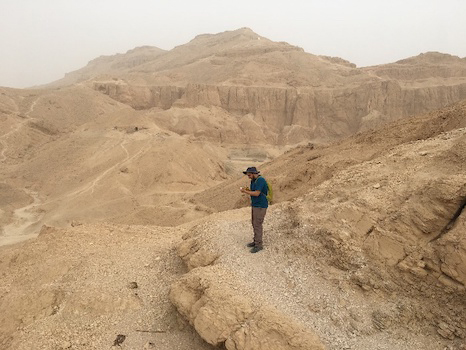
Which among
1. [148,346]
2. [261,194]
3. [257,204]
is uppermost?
[261,194]

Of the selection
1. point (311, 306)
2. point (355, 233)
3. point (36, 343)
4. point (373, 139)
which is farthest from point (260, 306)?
point (373, 139)

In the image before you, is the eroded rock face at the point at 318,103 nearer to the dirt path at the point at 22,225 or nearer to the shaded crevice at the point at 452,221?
the dirt path at the point at 22,225

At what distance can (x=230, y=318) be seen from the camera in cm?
460

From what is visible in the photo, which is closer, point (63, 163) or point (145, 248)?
point (145, 248)

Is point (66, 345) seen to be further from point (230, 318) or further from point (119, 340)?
point (230, 318)

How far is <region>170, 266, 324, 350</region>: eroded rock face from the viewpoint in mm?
4223

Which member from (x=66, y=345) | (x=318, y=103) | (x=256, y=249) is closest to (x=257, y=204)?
(x=256, y=249)

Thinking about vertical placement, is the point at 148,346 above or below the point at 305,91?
below

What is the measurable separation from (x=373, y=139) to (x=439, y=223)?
9.93 m

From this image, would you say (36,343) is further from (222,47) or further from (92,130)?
(222,47)

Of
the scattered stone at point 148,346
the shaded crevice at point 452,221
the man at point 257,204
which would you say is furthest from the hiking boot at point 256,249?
the shaded crevice at point 452,221

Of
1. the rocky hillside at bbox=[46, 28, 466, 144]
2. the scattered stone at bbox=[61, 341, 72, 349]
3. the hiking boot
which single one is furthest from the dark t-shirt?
the rocky hillside at bbox=[46, 28, 466, 144]

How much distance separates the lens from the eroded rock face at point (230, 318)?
4.22 meters

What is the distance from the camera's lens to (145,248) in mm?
7887
